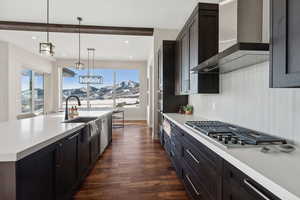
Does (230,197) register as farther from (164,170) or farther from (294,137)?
(164,170)

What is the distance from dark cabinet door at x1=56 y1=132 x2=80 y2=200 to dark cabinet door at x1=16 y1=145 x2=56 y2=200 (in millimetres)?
102

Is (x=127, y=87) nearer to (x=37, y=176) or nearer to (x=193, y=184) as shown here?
(x=193, y=184)

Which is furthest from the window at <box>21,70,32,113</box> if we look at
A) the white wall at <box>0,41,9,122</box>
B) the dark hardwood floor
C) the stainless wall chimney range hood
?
the stainless wall chimney range hood

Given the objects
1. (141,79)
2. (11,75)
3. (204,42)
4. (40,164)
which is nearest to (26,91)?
(11,75)

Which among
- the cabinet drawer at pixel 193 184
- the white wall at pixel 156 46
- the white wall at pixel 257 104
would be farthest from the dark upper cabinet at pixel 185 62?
the white wall at pixel 156 46

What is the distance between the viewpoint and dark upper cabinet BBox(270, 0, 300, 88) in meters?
0.92

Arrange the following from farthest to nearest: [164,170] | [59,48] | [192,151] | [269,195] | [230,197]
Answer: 1. [59,48]
2. [164,170]
3. [192,151]
4. [230,197]
5. [269,195]

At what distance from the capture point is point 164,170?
298cm

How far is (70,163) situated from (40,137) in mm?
599

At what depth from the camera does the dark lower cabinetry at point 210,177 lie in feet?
3.07

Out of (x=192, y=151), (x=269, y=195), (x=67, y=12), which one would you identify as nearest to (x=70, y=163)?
(x=192, y=151)

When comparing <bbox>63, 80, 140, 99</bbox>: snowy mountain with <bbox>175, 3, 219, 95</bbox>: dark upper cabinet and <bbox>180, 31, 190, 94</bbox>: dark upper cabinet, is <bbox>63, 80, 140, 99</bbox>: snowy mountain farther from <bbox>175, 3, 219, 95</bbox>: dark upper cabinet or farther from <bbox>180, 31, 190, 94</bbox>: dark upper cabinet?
<bbox>175, 3, 219, 95</bbox>: dark upper cabinet

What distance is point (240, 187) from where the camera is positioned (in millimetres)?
1009

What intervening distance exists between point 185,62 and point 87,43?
14.5 ft
